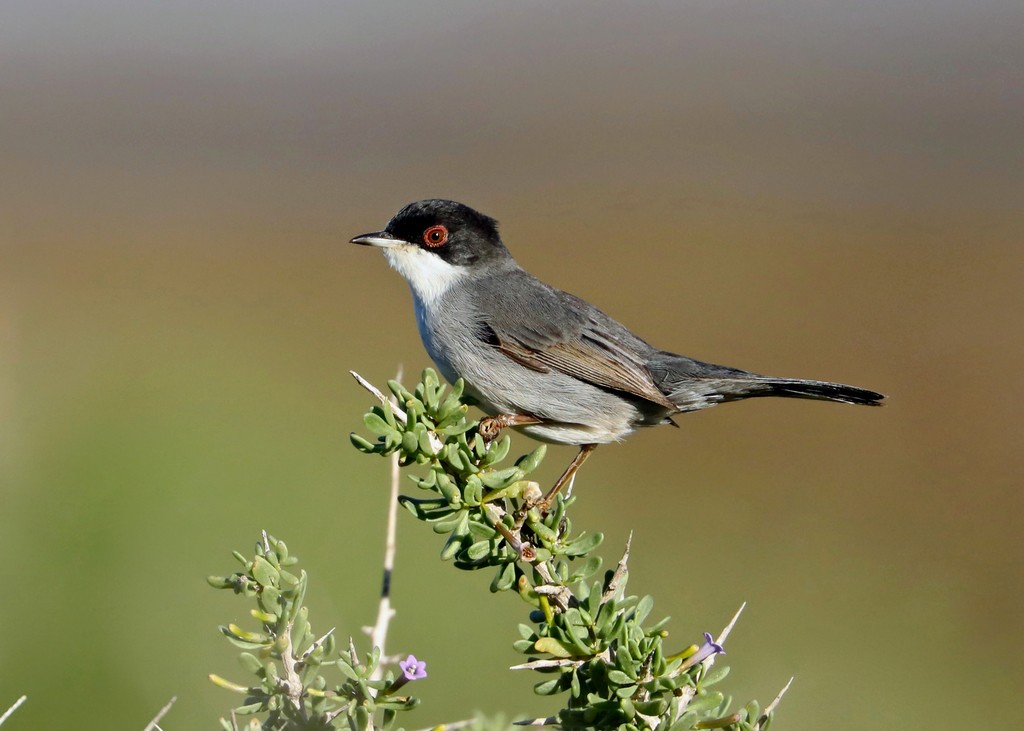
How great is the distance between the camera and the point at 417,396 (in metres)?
1.88

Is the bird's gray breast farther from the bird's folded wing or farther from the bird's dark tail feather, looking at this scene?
the bird's dark tail feather

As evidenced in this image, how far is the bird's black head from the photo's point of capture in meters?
4.11

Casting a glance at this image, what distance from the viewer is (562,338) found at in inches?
→ 152

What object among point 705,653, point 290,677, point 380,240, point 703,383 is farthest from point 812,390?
point 290,677

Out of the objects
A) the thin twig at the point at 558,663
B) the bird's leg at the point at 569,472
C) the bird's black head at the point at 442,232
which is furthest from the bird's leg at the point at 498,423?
the thin twig at the point at 558,663

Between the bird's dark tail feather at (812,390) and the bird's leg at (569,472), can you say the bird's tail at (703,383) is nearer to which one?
the bird's dark tail feather at (812,390)

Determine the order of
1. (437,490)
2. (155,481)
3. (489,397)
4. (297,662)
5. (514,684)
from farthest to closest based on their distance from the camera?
(155,481)
(514,684)
(489,397)
(437,490)
(297,662)

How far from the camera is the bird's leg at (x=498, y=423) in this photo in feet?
11.2

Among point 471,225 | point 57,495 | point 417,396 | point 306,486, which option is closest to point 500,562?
point 417,396

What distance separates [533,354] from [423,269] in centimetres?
65

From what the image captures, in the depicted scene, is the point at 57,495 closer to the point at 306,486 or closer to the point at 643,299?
the point at 306,486

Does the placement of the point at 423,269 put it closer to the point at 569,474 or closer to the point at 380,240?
the point at 380,240

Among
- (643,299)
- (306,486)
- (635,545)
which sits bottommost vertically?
(635,545)

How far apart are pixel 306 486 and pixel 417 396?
239 inches
